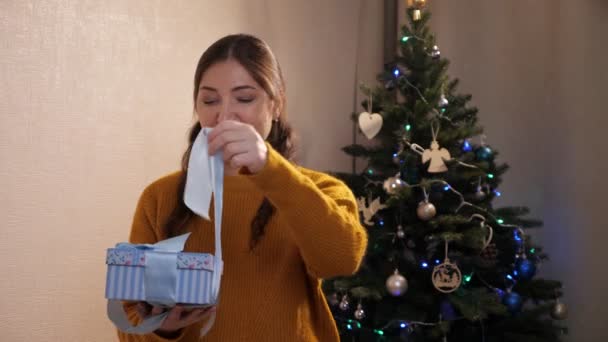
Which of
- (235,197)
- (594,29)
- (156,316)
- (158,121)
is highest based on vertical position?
(594,29)

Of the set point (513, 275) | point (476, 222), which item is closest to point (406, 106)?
point (476, 222)

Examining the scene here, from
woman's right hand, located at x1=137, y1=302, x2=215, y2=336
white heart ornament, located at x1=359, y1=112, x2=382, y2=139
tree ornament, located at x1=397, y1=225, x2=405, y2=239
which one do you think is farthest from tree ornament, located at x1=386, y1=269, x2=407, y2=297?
woman's right hand, located at x1=137, y1=302, x2=215, y2=336

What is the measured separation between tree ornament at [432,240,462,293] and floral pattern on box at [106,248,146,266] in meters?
1.21

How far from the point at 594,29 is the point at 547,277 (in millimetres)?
900

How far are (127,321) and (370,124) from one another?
1.34m

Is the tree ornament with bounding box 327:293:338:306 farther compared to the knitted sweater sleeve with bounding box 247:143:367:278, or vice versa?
the tree ornament with bounding box 327:293:338:306

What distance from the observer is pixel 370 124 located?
2.20 m

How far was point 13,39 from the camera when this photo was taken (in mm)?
1752

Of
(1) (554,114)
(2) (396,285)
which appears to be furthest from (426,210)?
(1) (554,114)

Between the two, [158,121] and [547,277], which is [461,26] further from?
[158,121]

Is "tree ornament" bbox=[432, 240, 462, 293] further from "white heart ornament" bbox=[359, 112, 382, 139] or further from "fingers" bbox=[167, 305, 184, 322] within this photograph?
"fingers" bbox=[167, 305, 184, 322]

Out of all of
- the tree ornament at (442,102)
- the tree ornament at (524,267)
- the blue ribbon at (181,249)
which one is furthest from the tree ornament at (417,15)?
the blue ribbon at (181,249)

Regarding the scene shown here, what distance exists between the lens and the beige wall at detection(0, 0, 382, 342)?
175 cm

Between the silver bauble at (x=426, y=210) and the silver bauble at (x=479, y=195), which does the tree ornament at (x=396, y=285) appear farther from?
the silver bauble at (x=479, y=195)
